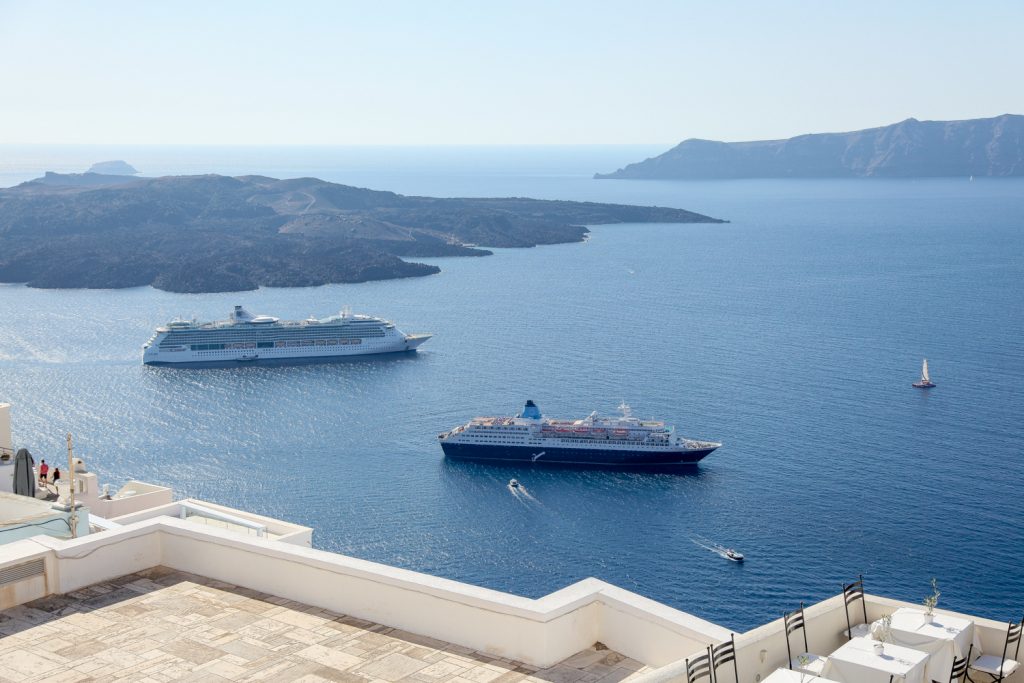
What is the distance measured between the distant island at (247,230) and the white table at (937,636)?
96127 millimetres

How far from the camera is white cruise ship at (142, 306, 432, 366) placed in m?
70.1

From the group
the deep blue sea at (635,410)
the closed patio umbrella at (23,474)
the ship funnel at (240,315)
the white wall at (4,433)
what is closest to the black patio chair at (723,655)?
the closed patio umbrella at (23,474)

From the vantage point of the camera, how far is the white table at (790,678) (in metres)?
6.63

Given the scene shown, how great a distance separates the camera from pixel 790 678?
6.72 metres

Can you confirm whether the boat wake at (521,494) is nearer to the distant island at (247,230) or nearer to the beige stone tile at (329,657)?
the beige stone tile at (329,657)

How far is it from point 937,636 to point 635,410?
46.6 m

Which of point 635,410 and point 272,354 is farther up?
point 272,354

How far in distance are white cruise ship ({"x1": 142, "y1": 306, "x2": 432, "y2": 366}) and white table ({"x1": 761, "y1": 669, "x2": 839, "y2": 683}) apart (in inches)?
2607

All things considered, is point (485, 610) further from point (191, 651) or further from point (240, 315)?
point (240, 315)

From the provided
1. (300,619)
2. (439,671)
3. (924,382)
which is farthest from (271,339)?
(439,671)

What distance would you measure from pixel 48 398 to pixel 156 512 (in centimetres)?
4887

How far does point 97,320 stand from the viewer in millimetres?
83625

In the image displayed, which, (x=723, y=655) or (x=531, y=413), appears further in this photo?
(x=531, y=413)

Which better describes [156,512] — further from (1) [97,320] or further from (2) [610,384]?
(1) [97,320]
